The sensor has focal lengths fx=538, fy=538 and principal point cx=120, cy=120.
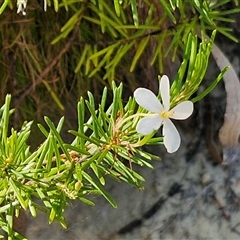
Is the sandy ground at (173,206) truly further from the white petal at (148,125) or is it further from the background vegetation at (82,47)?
the white petal at (148,125)

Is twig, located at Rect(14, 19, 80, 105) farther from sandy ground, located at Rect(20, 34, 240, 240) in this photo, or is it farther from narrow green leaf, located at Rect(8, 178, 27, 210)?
narrow green leaf, located at Rect(8, 178, 27, 210)

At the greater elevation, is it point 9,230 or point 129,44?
point 129,44

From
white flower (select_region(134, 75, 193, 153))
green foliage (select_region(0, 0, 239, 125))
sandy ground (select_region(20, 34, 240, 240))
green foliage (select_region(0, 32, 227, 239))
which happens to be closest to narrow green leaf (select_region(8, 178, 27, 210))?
green foliage (select_region(0, 32, 227, 239))

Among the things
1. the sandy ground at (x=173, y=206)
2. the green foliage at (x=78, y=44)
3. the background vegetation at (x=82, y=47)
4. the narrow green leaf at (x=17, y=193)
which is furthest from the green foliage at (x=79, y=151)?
the sandy ground at (x=173, y=206)

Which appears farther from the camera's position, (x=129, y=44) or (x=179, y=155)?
(x=179, y=155)

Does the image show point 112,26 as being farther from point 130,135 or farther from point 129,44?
point 130,135

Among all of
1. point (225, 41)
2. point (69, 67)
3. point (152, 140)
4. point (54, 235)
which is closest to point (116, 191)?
point (54, 235)
